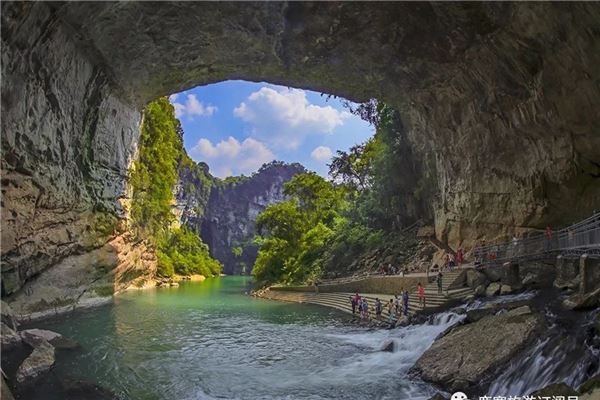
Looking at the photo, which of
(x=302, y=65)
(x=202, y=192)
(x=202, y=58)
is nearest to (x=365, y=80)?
(x=302, y=65)

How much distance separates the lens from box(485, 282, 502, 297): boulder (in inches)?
674

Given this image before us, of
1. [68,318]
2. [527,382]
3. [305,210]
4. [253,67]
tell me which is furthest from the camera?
[305,210]

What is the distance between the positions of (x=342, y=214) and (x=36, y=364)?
33764 mm

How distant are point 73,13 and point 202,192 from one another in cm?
11551

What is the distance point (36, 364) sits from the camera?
12.3 m

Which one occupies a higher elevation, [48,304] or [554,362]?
[48,304]

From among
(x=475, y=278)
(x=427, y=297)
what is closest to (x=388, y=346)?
(x=427, y=297)

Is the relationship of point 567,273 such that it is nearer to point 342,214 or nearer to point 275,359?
point 275,359

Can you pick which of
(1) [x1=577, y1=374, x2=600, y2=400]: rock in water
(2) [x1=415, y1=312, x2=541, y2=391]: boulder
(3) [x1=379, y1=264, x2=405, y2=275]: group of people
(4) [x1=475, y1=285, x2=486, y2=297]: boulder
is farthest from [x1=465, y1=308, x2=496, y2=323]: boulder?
(3) [x1=379, y1=264, x2=405, y2=275]: group of people

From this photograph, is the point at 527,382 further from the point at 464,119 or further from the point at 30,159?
the point at 30,159

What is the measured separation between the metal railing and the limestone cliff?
10507 centimetres

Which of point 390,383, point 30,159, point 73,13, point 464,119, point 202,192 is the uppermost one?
point 202,192

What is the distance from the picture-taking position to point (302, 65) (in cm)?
2323

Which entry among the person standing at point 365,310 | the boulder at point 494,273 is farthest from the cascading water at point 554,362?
the person standing at point 365,310
